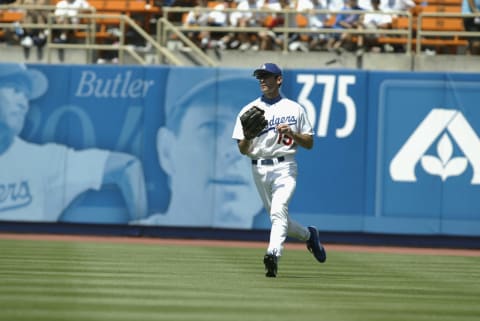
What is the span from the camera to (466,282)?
33.5 ft

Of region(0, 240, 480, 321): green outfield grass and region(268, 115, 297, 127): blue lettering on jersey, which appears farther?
region(268, 115, 297, 127): blue lettering on jersey

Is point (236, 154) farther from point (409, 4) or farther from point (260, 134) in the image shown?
point (260, 134)

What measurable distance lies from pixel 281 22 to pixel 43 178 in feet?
16.1

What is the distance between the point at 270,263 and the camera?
974cm

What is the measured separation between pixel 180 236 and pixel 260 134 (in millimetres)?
7529

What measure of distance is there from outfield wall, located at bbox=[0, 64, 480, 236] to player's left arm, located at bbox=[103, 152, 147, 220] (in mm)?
16

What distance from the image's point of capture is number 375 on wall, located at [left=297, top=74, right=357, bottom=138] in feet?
56.1

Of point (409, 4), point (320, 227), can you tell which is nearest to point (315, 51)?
point (409, 4)

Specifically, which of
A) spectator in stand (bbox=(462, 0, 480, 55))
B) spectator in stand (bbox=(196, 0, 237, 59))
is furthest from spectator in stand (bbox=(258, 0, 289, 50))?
spectator in stand (bbox=(462, 0, 480, 55))

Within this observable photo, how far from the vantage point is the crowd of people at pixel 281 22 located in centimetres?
1845

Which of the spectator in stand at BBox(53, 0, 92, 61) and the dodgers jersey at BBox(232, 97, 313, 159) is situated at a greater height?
the spectator in stand at BBox(53, 0, 92, 61)

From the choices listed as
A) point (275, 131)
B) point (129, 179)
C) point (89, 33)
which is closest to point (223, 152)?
point (129, 179)

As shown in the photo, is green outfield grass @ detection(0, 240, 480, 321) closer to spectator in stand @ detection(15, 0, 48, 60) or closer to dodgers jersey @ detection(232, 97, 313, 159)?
dodgers jersey @ detection(232, 97, 313, 159)

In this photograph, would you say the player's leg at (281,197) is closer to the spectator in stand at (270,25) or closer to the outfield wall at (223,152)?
the outfield wall at (223,152)
